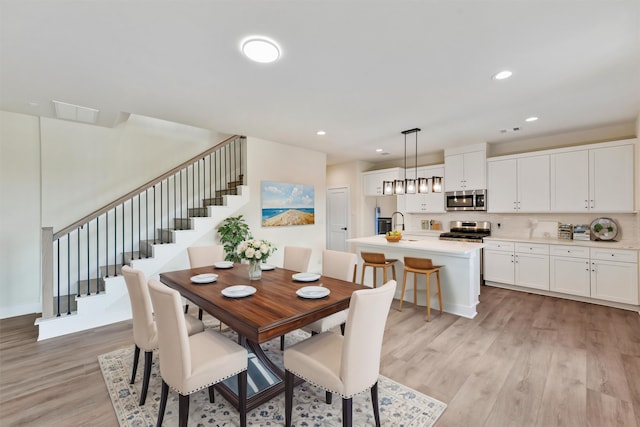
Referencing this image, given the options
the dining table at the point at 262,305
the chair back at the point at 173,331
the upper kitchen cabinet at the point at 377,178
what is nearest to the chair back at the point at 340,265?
the dining table at the point at 262,305

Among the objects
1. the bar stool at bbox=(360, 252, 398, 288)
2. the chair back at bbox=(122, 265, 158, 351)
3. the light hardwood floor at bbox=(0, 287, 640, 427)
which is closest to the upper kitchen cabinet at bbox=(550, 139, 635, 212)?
the light hardwood floor at bbox=(0, 287, 640, 427)

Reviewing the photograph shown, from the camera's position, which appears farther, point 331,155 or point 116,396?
point 331,155

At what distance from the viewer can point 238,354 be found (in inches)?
70.1

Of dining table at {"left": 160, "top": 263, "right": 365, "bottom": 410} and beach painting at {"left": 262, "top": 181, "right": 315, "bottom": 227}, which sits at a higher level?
beach painting at {"left": 262, "top": 181, "right": 315, "bottom": 227}

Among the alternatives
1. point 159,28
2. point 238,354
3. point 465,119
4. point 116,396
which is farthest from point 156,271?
point 465,119

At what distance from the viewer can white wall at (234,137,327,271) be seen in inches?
198

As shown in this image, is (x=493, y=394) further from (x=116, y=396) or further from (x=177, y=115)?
(x=177, y=115)

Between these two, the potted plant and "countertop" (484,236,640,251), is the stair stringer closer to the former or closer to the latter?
the potted plant

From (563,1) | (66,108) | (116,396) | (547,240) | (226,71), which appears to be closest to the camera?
(563,1)

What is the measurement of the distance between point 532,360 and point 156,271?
14.8ft

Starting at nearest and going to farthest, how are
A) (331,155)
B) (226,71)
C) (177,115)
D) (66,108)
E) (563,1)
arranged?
(563,1)
(226,71)
(66,108)
(177,115)
(331,155)

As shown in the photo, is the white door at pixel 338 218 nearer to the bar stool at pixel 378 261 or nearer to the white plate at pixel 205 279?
the bar stool at pixel 378 261

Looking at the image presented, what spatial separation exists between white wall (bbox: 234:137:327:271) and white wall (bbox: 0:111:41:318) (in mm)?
2851

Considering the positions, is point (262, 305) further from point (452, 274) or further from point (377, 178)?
point (377, 178)
